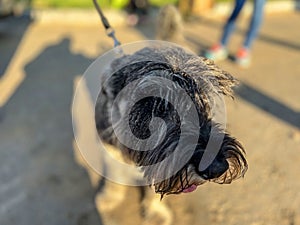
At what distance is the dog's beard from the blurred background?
2.90 feet

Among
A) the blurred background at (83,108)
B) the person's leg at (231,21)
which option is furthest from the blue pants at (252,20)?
the blurred background at (83,108)

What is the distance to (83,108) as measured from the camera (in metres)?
4.11

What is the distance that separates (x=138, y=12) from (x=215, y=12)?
Result: 1.19 metres

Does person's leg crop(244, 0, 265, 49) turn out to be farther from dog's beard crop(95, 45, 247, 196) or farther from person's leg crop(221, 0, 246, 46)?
dog's beard crop(95, 45, 247, 196)

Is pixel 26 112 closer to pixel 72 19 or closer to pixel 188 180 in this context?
pixel 72 19

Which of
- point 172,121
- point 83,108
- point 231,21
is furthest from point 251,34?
point 172,121

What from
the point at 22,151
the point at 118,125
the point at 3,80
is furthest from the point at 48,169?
the point at 3,80

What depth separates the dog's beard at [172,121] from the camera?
2.02 meters

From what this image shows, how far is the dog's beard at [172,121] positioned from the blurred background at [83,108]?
88 cm

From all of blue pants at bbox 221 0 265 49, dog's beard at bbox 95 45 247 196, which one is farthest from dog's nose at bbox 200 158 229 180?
blue pants at bbox 221 0 265 49

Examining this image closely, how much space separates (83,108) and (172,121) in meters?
2.11

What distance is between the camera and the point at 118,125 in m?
2.58

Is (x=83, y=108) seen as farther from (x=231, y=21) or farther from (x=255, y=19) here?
(x=255, y=19)

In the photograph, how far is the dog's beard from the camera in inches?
79.6
